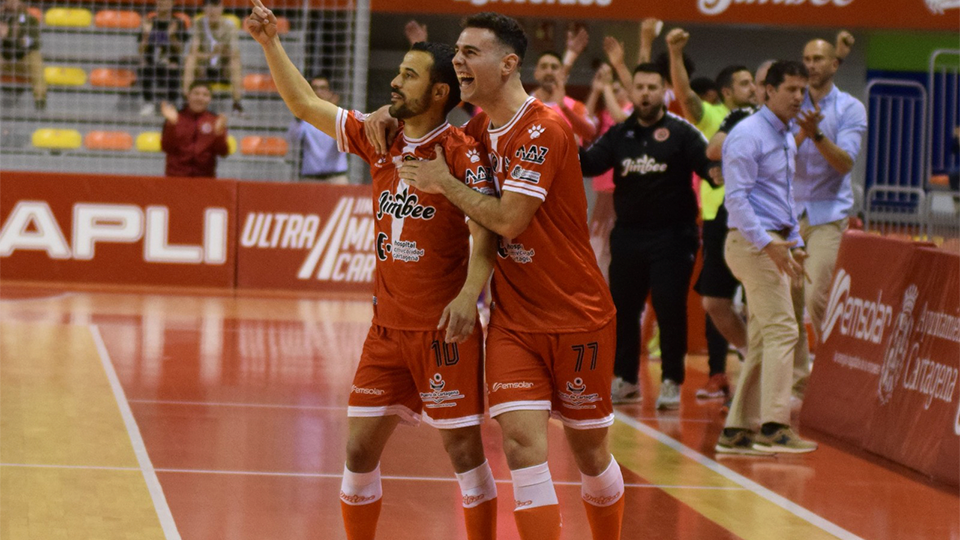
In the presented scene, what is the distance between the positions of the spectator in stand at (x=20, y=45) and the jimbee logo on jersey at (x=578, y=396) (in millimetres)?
15418

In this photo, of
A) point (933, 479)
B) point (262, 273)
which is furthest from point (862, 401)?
point (262, 273)

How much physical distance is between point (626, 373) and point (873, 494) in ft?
9.06

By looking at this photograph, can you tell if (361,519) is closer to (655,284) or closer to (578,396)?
(578,396)

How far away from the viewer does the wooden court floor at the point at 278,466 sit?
6109 millimetres

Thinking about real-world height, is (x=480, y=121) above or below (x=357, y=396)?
above

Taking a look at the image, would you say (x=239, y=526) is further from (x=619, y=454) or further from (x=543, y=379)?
(x=619, y=454)

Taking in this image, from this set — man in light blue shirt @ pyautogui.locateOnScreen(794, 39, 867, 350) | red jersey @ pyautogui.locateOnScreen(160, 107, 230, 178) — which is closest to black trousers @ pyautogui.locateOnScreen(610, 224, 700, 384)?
man in light blue shirt @ pyautogui.locateOnScreen(794, 39, 867, 350)

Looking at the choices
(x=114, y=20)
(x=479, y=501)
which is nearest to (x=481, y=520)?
(x=479, y=501)

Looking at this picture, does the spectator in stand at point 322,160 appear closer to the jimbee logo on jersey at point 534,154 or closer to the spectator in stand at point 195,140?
the spectator in stand at point 195,140

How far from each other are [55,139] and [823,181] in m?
12.6

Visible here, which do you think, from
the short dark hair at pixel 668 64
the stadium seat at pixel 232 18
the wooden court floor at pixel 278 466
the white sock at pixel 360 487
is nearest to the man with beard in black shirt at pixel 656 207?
the wooden court floor at pixel 278 466

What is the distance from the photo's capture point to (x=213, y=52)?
60.1ft

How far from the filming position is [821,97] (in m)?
9.45

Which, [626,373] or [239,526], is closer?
[239,526]
